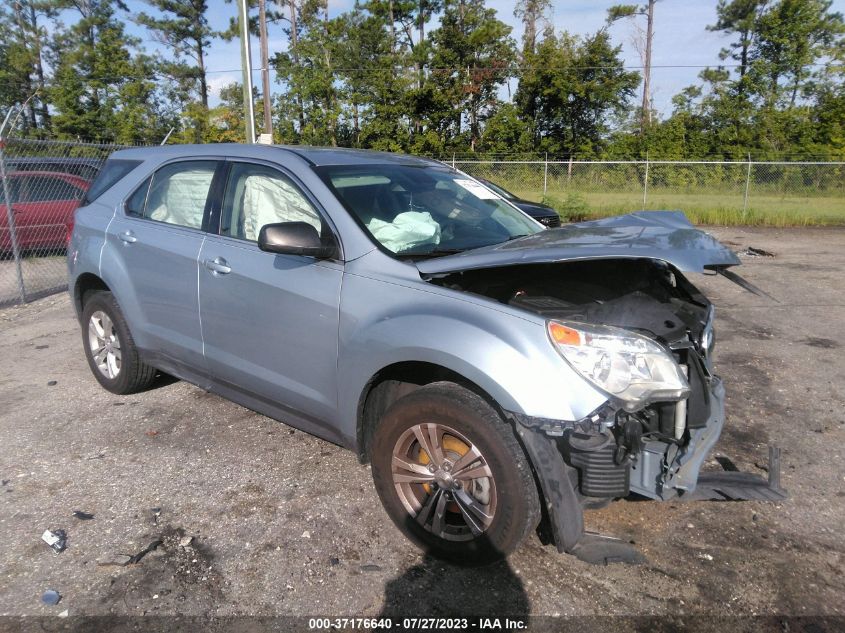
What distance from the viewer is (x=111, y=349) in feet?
16.2

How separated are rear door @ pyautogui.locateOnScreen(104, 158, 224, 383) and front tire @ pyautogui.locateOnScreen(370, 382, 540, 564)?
64.8 inches

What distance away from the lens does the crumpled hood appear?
269cm

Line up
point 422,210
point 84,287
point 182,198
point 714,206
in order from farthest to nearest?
point 714,206, point 84,287, point 182,198, point 422,210

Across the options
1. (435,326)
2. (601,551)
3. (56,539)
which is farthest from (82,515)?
(601,551)

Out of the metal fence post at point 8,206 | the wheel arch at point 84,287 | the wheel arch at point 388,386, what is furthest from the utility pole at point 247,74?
the wheel arch at point 388,386

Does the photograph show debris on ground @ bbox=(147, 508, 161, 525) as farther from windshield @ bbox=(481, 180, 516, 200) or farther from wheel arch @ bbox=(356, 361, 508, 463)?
windshield @ bbox=(481, 180, 516, 200)

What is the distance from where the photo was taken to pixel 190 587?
285cm

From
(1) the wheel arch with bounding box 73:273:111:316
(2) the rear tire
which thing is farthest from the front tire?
(1) the wheel arch with bounding box 73:273:111:316

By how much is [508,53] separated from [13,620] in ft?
121

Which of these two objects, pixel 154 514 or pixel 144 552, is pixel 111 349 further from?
pixel 144 552

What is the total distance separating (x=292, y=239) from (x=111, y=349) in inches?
99.5

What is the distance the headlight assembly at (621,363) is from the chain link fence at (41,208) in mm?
8802

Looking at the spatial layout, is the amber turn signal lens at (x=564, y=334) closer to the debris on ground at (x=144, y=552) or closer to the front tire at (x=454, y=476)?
the front tire at (x=454, y=476)

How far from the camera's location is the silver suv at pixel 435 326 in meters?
2.62
